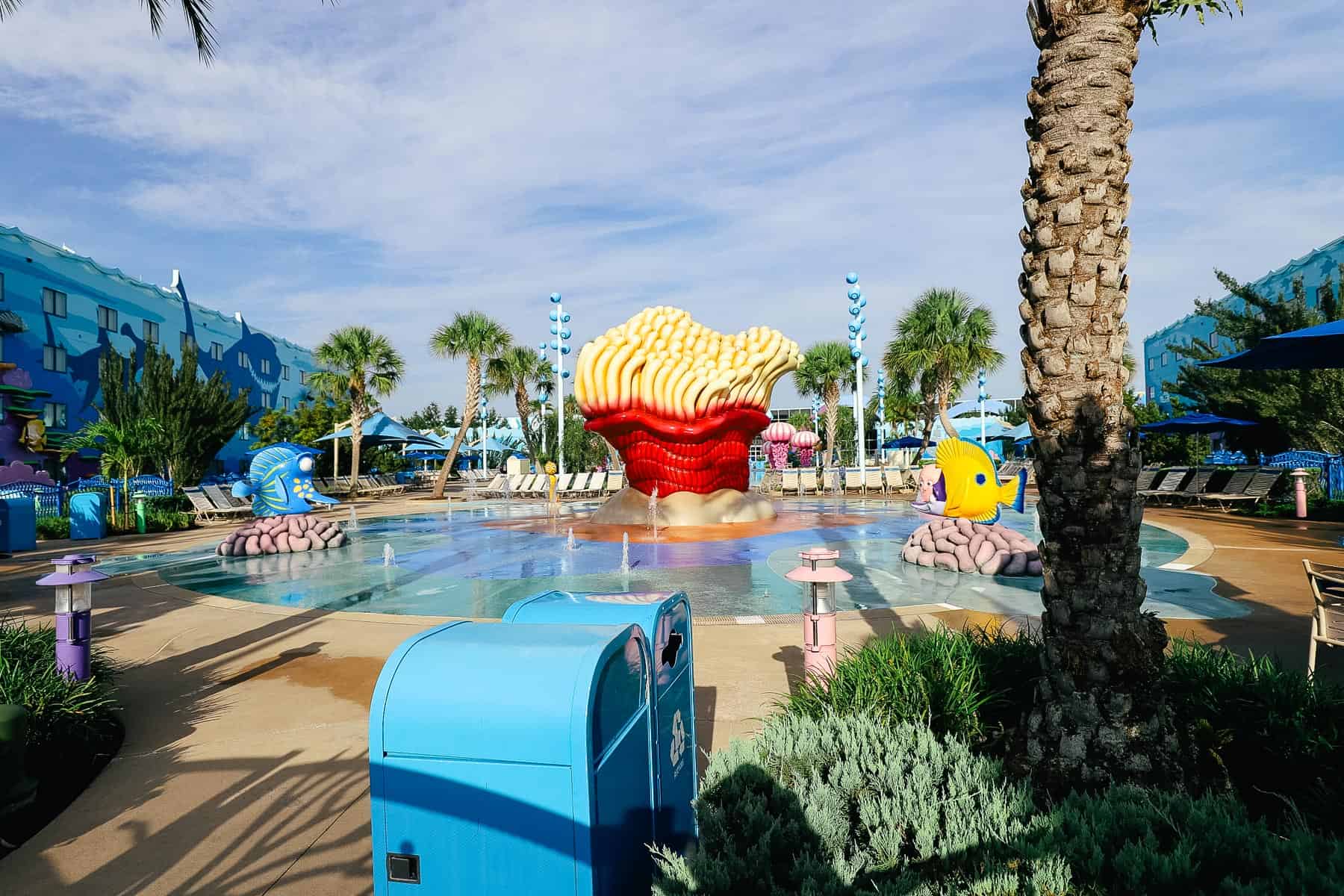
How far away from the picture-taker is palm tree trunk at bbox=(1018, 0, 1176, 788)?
3211 millimetres

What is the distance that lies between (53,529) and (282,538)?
892 centimetres

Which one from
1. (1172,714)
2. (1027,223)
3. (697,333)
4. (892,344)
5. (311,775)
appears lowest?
(311,775)

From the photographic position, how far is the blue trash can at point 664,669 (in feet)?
9.41

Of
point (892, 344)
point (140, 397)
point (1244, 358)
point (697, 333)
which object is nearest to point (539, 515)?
point (697, 333)

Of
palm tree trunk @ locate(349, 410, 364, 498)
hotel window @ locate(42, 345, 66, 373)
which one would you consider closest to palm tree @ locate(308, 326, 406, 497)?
palm tree trunk @ locate(349, 410, 364, 498)

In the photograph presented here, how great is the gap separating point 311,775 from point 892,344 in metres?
37.1

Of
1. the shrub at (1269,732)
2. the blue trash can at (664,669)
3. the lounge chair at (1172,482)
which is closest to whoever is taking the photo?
the blue trash can at (664,669)

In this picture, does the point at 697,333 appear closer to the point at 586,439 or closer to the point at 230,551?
the point at 230,551

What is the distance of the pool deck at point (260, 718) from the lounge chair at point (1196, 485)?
10.6 meters

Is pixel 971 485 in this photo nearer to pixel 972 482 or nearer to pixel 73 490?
pixel 972 482

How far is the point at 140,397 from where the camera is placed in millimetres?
24812

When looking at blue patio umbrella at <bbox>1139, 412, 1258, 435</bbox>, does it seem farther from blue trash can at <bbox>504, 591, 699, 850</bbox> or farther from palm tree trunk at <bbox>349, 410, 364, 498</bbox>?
palm tree trunk at <bbox>349, 410, 364, 498</bbox>

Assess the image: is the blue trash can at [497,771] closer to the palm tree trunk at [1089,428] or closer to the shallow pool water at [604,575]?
the palm tree trunk at [1089,428]

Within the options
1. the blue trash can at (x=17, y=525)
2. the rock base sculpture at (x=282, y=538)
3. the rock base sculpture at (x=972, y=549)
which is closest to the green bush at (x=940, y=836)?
the rock base sculpture at (x=972, y=549)
